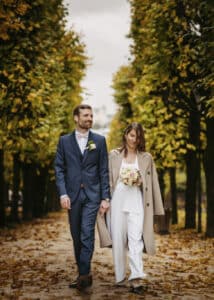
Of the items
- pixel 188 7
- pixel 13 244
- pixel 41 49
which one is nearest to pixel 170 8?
pixel 188 7

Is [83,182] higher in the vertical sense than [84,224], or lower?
higher

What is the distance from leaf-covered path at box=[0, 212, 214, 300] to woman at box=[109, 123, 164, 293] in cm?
57

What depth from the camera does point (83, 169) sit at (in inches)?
317

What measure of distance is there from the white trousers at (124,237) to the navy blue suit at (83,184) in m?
0.35

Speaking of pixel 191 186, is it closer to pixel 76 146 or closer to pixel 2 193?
pixel 2 193

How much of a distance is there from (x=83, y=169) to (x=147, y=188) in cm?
93

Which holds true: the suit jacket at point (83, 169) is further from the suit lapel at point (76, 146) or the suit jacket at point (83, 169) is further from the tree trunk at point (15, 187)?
the tree trunk at point (15, 187)

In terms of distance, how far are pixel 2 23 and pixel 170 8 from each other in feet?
19.7

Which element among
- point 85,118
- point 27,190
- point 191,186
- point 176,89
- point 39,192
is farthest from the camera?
point 39,192

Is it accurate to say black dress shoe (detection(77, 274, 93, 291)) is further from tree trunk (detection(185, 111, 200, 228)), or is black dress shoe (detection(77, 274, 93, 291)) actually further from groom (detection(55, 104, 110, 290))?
tree trunk (detection(185, 111, 200, 228))

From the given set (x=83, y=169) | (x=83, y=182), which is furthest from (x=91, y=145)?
(x=83, y=182)

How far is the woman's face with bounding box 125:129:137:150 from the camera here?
26.8ft

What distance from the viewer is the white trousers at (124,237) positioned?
26.5 ft

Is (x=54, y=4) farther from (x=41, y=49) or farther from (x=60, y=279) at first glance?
(x=60, y=279)
